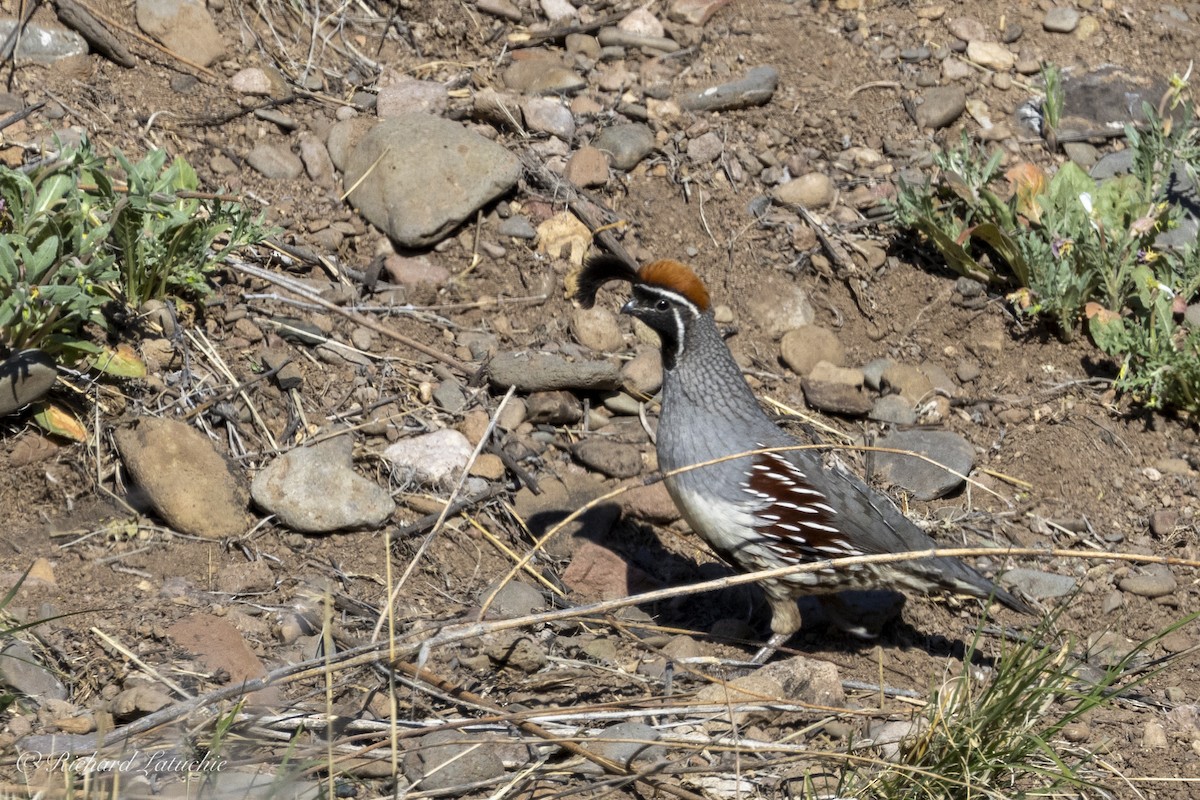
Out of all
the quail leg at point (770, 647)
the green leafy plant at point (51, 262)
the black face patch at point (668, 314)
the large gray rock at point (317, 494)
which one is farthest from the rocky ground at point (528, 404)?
the black face patch at point (668, 314)

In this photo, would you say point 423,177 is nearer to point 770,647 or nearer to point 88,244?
point 88,244

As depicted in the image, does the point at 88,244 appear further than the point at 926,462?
No

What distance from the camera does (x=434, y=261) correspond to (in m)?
6.41

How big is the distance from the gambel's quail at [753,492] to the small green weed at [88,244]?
76.3 inches

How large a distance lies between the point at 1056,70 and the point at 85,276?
18.3ft

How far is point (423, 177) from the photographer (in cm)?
635

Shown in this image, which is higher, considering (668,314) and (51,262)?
(51,262)

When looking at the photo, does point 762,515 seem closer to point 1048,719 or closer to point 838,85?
point 1048,719

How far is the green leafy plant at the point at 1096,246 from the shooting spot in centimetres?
614

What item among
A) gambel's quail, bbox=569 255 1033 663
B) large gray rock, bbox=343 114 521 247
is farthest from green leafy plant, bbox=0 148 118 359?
gambel's quail, bbox=569 255 1033 663

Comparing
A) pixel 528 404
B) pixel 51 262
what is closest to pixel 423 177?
pixel 528 404

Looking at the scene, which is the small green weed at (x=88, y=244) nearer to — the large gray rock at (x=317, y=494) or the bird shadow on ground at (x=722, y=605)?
the large gray rock at (x=317, y=494)

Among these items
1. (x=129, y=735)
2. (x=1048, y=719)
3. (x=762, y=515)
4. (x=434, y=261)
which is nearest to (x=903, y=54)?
(x=434, y=261)

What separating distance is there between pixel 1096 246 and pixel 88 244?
4.73 metres
